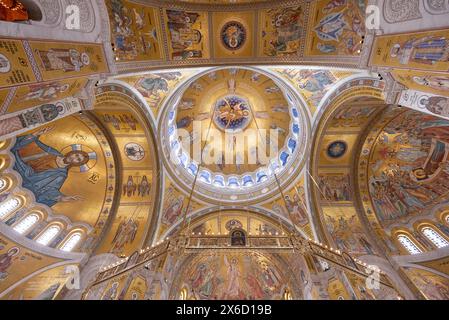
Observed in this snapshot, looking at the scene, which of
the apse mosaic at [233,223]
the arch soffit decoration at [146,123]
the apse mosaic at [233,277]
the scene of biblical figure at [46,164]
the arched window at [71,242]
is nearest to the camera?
the arch soffit decoration at [146,123]

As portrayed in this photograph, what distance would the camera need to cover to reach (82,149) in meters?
10.7

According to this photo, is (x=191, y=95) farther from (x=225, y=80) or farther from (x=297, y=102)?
(x=297, y=102)

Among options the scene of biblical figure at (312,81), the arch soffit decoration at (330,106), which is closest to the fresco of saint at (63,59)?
the arch soffit decoration at (330,106)

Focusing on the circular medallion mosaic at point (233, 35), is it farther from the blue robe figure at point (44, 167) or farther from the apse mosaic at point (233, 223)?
the apse mosaic at point (233, 223)

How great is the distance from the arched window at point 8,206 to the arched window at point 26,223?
677mm

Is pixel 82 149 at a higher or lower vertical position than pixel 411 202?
higher

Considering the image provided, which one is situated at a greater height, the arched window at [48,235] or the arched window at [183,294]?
the arched window at [48,235]

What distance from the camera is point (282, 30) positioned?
A: 26.0ft

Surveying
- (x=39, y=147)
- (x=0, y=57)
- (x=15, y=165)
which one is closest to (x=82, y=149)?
(x=39, y=147)

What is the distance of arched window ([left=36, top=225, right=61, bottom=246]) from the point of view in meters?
10.1

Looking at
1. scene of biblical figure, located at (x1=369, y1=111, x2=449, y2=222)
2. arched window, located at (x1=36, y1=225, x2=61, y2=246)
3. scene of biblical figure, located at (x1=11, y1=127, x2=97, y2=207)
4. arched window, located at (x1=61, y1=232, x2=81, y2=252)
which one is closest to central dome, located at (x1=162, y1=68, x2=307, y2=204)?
scene of biblical figure, located at (x1=369, y1=111, x2=449, y2=222)

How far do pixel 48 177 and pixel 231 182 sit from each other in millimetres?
11231

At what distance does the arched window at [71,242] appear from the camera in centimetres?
1063

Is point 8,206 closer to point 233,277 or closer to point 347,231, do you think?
point 233,277
